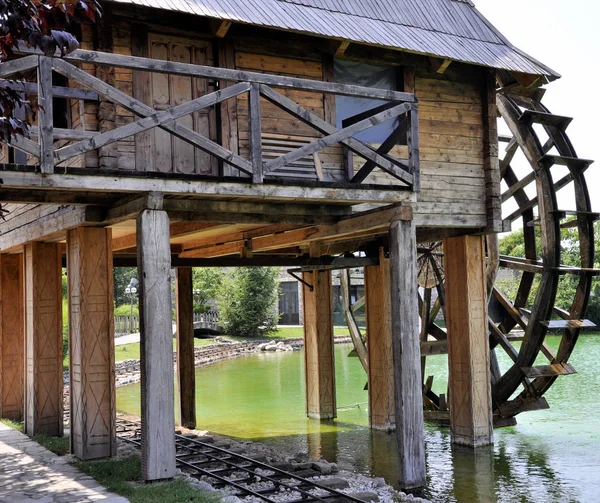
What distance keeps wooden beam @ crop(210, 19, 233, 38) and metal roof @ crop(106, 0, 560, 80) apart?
0.74 feet

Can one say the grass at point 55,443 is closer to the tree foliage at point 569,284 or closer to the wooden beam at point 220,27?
the wooden beam at point 220,27

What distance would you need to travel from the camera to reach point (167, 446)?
848cm

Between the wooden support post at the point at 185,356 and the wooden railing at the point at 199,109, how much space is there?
6180 millimetres

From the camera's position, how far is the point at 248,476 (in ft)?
35.4

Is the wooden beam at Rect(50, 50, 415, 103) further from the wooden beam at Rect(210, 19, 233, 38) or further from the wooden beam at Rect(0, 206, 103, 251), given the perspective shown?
the wooden beam at Rect(0, 206, 103, 251)

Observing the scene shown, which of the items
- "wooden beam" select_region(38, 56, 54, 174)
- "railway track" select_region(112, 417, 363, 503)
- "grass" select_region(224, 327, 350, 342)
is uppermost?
"wooden beam" select_region(38, 56, 54, 174)

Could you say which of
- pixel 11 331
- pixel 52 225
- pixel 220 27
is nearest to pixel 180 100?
pixel 220 27

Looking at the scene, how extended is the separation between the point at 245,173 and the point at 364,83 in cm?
354

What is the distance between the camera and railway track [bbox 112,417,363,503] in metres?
9.49

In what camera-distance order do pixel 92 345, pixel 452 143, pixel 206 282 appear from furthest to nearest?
pixel 206 282
pixel 452 143
pixel 92 345

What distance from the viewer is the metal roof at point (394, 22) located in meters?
9.63

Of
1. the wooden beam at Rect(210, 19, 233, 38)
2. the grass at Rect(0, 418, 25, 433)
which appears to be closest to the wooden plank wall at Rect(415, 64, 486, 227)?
the wooden beam at Rect(210, 19, 233, 38)

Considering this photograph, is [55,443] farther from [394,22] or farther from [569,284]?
[569,284]

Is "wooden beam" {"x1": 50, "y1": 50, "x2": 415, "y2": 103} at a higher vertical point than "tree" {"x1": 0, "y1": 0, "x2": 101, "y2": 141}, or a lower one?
higher
